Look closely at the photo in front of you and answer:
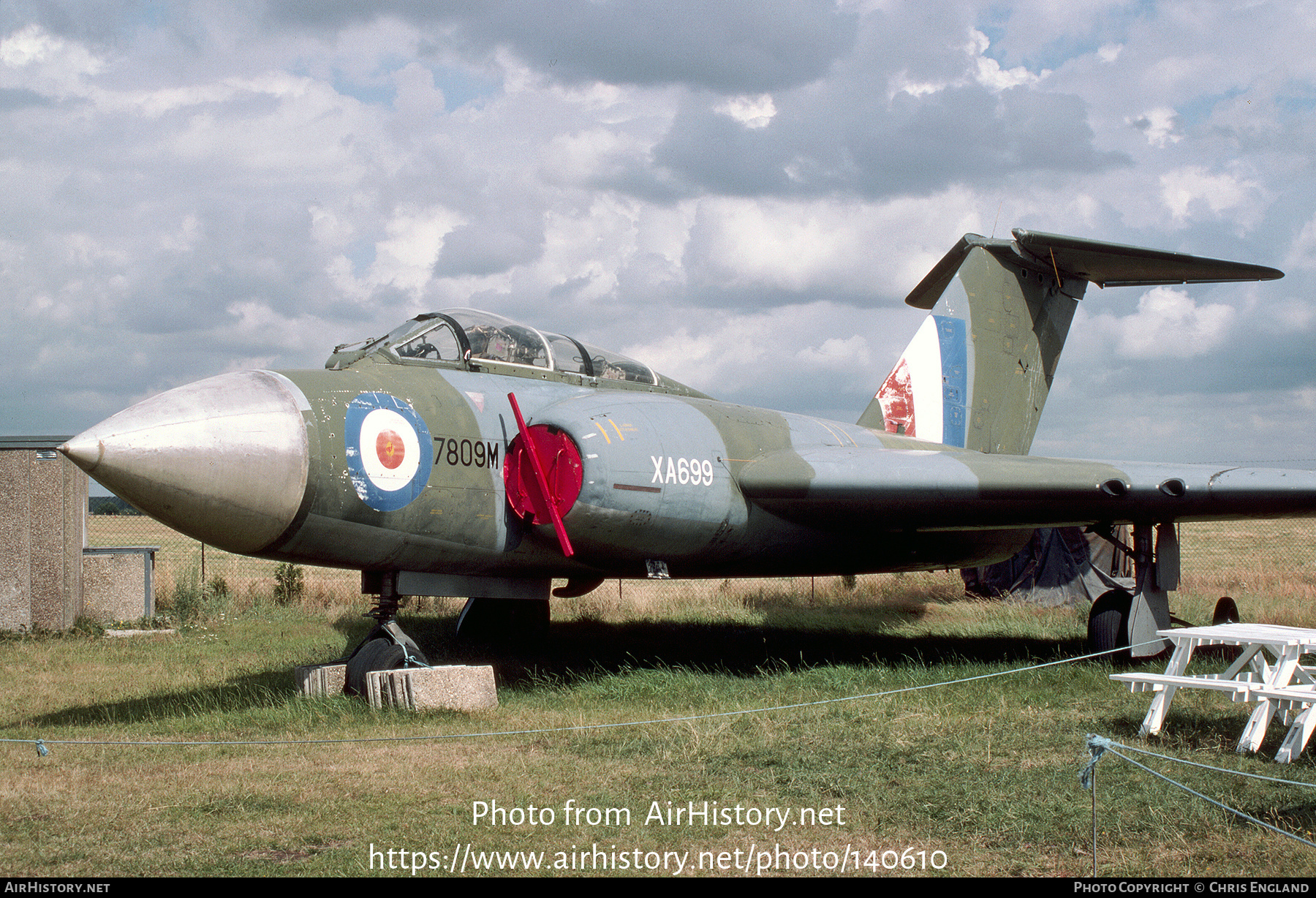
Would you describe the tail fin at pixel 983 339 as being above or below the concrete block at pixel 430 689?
above

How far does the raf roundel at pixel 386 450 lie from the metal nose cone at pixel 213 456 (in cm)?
41

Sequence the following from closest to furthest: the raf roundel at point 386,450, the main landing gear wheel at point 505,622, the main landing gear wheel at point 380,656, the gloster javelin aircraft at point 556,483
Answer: the gloster javelin aircraft at point 556,483
the raf roundel at point 386,450
the main landing gear wheel at point 380,656
the main landing gear wheel at point 505,622

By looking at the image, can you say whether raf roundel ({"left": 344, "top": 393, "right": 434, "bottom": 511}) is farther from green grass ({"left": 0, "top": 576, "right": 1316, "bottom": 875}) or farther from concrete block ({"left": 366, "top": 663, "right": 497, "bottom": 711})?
green grass ({"left": 0, "top": 576, "right": 1316, "bottom": 875})

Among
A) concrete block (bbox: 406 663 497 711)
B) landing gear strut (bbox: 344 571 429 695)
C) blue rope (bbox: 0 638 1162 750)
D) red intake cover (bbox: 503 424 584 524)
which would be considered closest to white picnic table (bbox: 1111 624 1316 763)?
blue rope (bbox: 0 638 1162 750)

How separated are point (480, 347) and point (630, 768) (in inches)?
168

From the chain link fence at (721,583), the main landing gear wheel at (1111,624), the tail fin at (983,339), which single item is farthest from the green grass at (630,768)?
the chain link fence at (721,583)

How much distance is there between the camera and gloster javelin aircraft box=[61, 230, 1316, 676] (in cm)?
712

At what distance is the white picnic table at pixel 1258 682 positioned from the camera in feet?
19.5

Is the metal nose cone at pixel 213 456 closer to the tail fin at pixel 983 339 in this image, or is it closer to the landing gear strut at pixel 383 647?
the landing gear strut at pixel 383 647

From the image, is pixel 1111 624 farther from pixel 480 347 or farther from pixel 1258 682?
pixel 480 347

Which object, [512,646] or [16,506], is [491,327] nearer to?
[512,646]

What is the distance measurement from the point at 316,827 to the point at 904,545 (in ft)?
25.1

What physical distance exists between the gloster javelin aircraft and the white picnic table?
7.40 feet

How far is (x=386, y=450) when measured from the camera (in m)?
7.75
